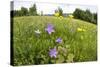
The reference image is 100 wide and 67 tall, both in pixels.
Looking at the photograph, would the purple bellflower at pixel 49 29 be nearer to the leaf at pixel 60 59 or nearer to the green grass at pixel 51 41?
the green grass at pixel 51 41

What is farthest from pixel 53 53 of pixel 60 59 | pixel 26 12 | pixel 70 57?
pixel 26 12

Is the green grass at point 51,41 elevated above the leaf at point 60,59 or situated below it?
above

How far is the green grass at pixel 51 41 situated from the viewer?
2.04 meters

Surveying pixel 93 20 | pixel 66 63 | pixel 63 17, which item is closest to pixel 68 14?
pixel 63 17

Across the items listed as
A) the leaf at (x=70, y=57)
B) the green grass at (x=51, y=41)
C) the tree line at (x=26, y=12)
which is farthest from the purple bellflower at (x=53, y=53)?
A: the tree line at (x=26, y=12)

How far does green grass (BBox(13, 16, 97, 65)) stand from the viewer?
2.04 meters

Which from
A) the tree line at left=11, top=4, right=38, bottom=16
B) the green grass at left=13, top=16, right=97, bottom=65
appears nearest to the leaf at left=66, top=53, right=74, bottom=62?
the green grass at left=13, top=16, right=97, bottom=65

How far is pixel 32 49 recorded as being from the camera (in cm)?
209

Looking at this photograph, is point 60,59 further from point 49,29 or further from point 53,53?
point 49,29

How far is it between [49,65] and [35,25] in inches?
17.7

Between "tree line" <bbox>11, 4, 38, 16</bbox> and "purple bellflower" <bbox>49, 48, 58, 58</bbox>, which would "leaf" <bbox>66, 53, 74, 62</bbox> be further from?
"tree line" <bbox>11, 4, 38, 16</bbox>
